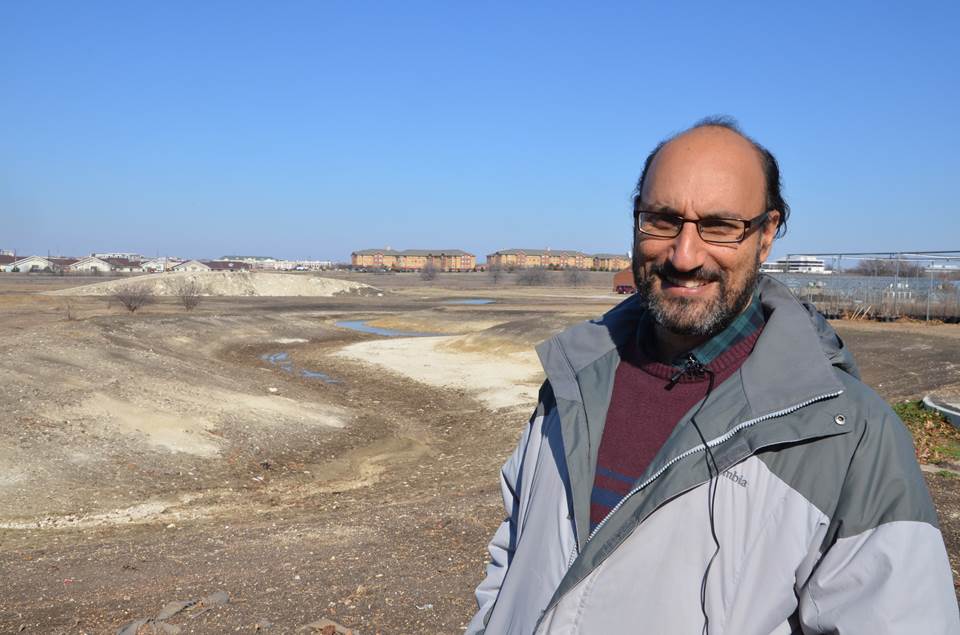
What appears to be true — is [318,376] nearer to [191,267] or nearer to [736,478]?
[736,478]

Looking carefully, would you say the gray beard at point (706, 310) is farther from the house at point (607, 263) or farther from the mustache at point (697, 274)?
the house at point (607, 263)

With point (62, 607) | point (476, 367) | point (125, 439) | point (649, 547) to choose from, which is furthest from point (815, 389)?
point (476, 367)

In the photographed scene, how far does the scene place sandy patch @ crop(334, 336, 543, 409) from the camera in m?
22.1

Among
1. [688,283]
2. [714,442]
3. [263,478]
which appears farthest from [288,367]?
[714,442]

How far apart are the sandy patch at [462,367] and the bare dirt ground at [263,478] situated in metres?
0.15

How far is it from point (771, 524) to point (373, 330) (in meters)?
42.5

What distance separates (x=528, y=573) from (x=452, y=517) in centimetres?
697

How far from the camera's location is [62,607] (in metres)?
6.50

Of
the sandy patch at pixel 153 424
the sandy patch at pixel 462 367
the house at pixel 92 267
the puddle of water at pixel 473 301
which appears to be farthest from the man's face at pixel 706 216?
the house at pixel 92 267

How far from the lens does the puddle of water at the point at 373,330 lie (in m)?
41.6

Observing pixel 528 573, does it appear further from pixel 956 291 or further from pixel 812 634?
pixel 956 291

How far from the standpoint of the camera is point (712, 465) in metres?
1.80

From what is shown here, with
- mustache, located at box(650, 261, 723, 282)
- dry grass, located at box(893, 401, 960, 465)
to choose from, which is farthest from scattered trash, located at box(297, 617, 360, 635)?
dry grass, located at box(893, 401, 960, 465)

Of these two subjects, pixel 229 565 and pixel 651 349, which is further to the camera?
pixel 229 565
